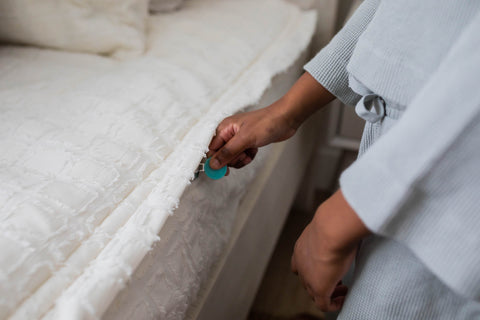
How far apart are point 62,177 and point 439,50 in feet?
1.08

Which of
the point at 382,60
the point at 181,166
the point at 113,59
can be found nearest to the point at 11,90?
the point at 113,59

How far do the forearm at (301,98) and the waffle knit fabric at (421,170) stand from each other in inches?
4.4

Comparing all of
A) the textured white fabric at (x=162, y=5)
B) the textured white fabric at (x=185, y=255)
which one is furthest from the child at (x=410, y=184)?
the textured white fabric at (x=162, y=5)

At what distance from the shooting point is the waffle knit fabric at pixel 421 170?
0.24 metres

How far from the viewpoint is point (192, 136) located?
422mm

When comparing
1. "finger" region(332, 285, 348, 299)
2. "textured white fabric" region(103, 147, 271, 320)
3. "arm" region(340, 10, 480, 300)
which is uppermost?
"arm" region(340, 10, 480, 300)

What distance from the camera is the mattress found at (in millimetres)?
264

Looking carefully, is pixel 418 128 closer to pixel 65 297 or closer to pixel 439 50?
pixel 439 50

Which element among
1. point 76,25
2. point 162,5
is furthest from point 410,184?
point 162,5

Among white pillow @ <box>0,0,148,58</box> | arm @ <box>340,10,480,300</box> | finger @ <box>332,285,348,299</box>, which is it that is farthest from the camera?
white pillow @ <box>0,0,148,58</box>

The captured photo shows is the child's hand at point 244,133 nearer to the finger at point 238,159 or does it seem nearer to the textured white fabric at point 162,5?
the finger at point 238,159

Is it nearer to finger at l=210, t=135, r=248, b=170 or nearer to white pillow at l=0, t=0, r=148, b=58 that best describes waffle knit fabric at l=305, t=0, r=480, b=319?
finger at l=210, t=135, r=248, b=170

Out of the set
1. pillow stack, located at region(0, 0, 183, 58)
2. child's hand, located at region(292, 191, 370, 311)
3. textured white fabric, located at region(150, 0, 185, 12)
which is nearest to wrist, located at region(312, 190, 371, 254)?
child's hand, located at region(292, 191, 370, 311)

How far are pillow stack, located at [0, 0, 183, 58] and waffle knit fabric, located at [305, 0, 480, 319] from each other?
41cm
